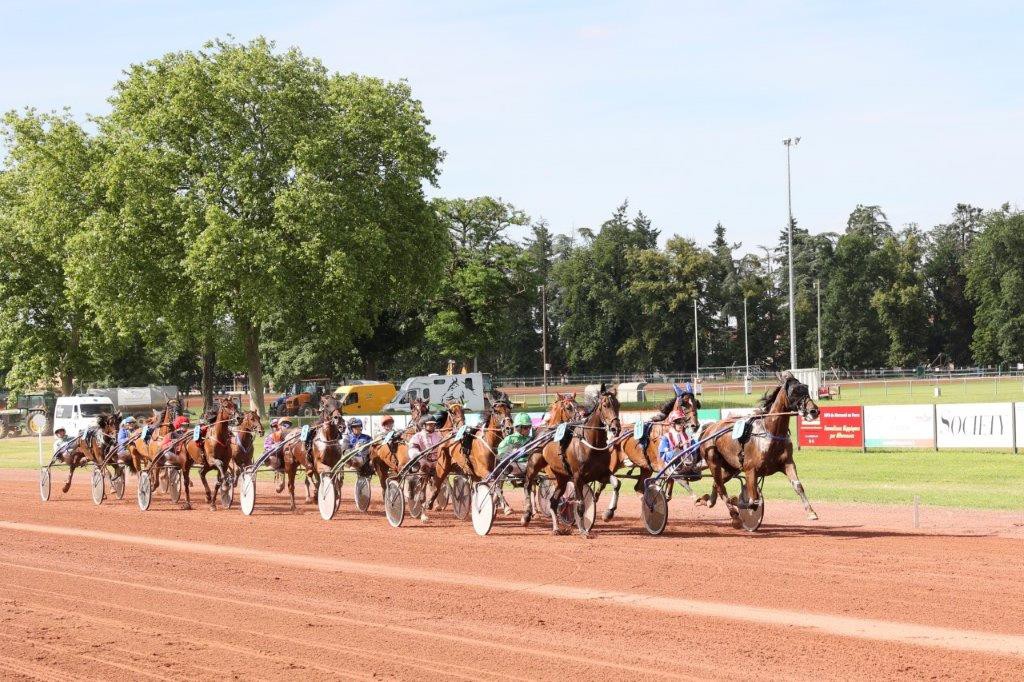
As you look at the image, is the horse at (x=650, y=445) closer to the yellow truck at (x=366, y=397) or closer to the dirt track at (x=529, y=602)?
the dirt track at (x=529, y=602)

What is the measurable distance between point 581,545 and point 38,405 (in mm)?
54535

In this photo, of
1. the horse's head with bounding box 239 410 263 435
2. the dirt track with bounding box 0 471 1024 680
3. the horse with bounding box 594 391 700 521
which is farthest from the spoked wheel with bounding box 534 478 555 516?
→ the horse's head with bounding box 239 410 263 435

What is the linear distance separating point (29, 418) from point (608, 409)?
52.0 meters

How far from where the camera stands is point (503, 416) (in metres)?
16.9

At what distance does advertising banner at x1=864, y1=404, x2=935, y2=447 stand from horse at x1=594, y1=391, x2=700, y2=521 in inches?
560

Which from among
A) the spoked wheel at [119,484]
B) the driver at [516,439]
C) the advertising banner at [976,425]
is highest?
the driver at [516,439]

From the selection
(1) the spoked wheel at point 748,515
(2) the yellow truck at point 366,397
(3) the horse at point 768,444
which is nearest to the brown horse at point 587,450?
(3) the horse at point 768,444

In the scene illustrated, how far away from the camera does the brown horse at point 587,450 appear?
14.8 meters

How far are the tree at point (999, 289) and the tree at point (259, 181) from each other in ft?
209

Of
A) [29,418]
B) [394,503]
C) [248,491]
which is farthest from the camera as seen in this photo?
[29,418]

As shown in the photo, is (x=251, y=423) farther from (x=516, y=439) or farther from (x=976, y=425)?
(x=976, y=425)

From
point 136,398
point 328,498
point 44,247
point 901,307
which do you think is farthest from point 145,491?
point 901,307

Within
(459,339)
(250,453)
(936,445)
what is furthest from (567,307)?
(250,453)

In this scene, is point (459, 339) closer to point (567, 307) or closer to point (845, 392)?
point (845, 392)
